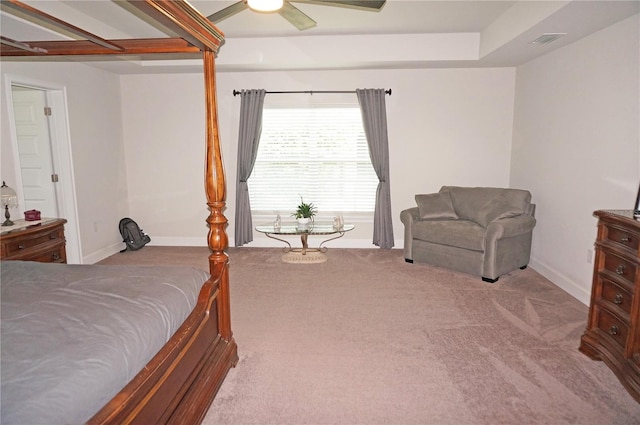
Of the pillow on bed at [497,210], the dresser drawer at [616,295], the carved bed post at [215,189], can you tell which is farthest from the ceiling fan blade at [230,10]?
the pillow on bed at [497,210]

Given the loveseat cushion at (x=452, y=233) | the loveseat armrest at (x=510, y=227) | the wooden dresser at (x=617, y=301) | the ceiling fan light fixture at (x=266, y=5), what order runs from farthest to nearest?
the loveseat cushion at (x=452, y=233), the loveseat armrest at (x=510, y=227), the ceiling fan light fixture at (x=266, y=5), the wooden dresser at (x=617, y=301)

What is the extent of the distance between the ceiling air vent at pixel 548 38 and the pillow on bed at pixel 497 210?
165 centimetres

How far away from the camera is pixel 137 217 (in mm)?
5914

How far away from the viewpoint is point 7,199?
3.38 m

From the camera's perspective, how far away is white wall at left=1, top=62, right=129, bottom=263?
4570 mm

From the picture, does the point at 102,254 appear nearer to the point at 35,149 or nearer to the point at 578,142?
the point at 35,149

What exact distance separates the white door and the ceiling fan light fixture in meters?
3.18

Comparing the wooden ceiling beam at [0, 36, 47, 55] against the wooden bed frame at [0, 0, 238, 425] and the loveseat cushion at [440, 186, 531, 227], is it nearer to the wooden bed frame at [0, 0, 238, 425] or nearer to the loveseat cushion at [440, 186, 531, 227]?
the wooden bed frame at [0, 0, 238, 425]

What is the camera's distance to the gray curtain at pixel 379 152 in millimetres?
5355

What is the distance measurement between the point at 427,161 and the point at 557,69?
73.0 inches

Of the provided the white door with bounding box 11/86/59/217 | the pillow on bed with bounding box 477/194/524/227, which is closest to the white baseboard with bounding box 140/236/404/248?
the pillow on bed with bounding box 477/194/524/227

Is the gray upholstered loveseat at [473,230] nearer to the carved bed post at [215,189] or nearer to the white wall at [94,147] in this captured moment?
the carved bed post at [215,189]

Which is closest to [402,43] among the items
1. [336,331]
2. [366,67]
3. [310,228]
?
[366,67]

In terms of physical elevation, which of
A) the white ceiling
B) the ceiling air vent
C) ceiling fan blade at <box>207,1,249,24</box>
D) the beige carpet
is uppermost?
the white ceiling
